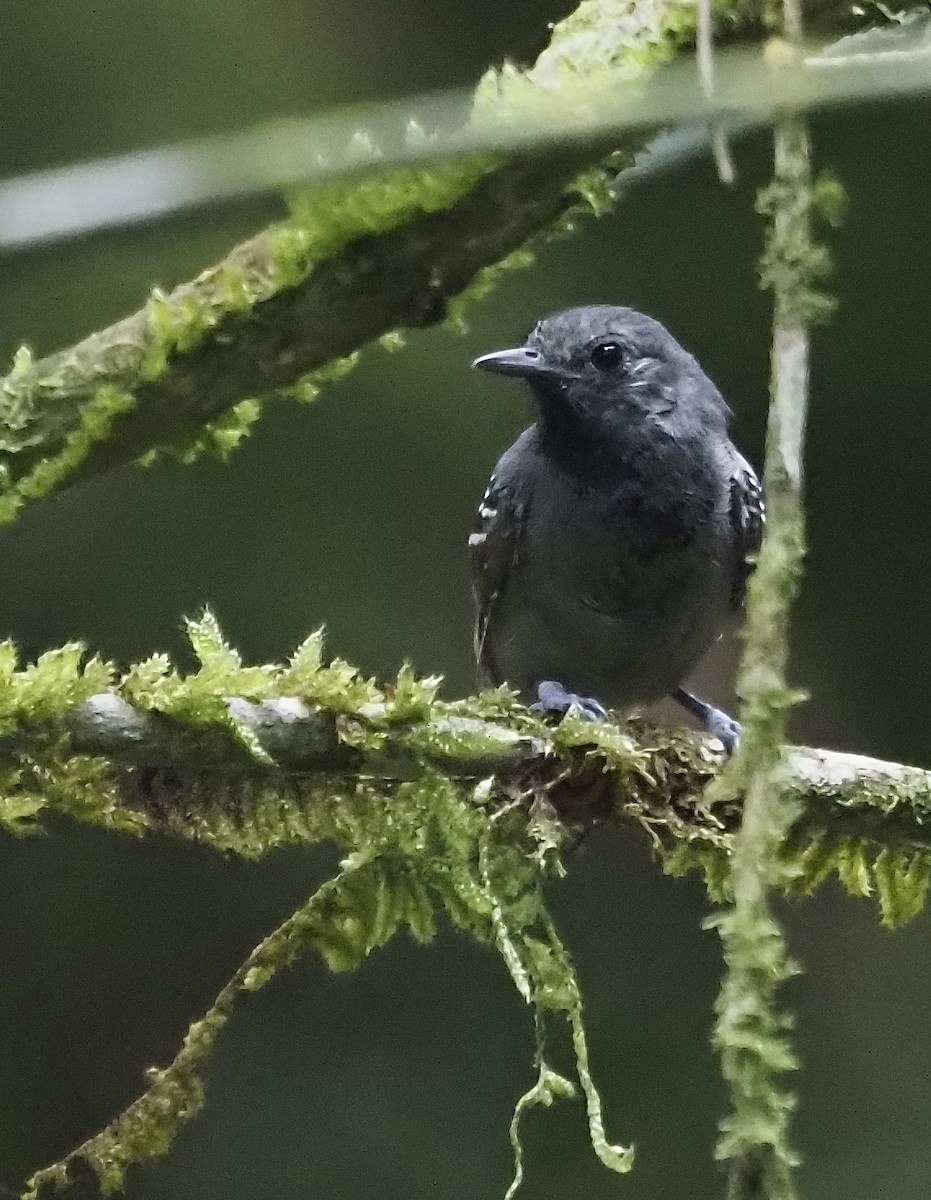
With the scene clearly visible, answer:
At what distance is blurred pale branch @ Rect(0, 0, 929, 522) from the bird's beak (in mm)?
670

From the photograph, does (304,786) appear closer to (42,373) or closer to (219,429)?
(219,429)

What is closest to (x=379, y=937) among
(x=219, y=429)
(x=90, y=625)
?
(x=219, y=429)

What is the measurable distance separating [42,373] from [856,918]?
9.55 ft

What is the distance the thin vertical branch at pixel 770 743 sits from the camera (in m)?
0.74

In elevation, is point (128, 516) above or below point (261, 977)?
above

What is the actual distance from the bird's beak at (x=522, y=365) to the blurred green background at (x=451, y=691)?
0.96 metres

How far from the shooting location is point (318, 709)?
1532 millimetres

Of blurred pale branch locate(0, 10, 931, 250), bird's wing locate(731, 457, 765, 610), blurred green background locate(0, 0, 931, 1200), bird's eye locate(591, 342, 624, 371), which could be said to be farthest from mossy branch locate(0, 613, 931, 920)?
blurred green background locate(0, 0, 931, 1200)

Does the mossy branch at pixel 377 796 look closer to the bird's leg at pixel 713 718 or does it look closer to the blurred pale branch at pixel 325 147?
the bird's leg at pixel 713 718

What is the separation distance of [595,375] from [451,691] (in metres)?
1.52

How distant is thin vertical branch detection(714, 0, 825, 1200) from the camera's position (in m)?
0.74

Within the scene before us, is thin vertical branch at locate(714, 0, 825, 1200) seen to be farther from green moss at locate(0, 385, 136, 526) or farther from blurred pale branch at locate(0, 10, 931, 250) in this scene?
green moss at locate(0, 385, 136, 526)

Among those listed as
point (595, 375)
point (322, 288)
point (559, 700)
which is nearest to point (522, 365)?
point (595, 375)

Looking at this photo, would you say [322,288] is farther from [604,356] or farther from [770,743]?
[604,356]
